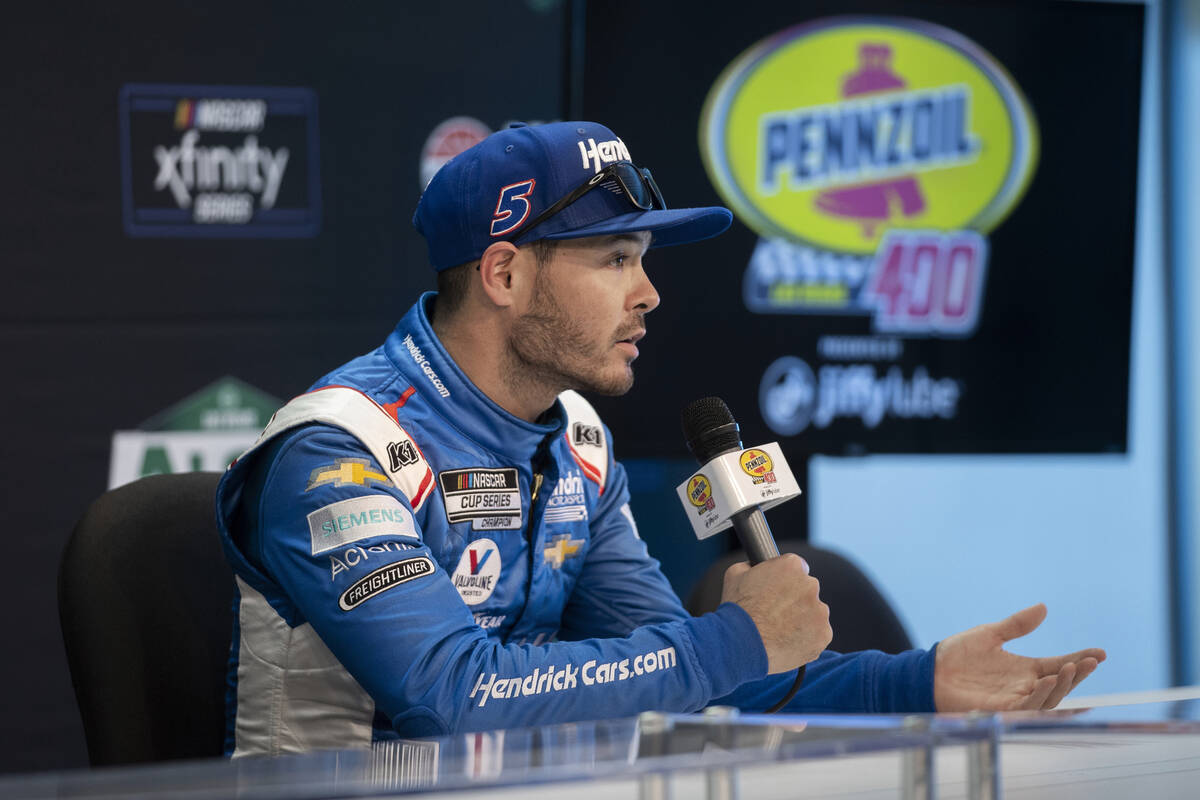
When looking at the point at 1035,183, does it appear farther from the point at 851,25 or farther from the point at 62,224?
the point at 62,224

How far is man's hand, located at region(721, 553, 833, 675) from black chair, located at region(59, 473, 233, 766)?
62 cm

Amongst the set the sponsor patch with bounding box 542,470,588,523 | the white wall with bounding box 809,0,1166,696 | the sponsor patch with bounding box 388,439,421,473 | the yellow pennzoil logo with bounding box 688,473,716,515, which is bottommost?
the white wall with bounding box 809,0,1166,696

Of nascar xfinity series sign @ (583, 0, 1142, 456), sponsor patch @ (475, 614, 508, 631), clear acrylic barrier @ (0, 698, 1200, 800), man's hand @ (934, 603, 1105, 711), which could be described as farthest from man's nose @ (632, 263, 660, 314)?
nascar xfinity series sign @ (583, 0, 1142, 456)

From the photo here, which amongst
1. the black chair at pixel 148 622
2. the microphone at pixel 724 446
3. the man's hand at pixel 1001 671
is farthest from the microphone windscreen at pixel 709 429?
the black chair at pixel 148 622

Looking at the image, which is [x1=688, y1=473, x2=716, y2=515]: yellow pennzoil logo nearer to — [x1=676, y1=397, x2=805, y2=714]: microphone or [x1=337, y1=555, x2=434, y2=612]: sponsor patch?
[x1=676, y1=397, x2=805, y2=714]: microphone

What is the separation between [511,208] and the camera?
1.49 meters

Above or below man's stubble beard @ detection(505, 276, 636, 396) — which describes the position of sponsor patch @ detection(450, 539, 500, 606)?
below

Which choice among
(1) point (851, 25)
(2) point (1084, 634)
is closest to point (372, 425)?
(1) point (851, 25)

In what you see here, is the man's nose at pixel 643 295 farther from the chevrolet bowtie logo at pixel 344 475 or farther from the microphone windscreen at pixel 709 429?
the chevrolet bowtie logo at pixel 344 475

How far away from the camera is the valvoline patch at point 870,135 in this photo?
2680 millimetres

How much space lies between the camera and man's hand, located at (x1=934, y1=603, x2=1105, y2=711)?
1.35 m

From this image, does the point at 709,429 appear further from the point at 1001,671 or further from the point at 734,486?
the point at 1001,671

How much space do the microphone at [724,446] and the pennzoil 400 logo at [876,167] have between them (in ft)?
4.37

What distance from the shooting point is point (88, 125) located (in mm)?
2355
